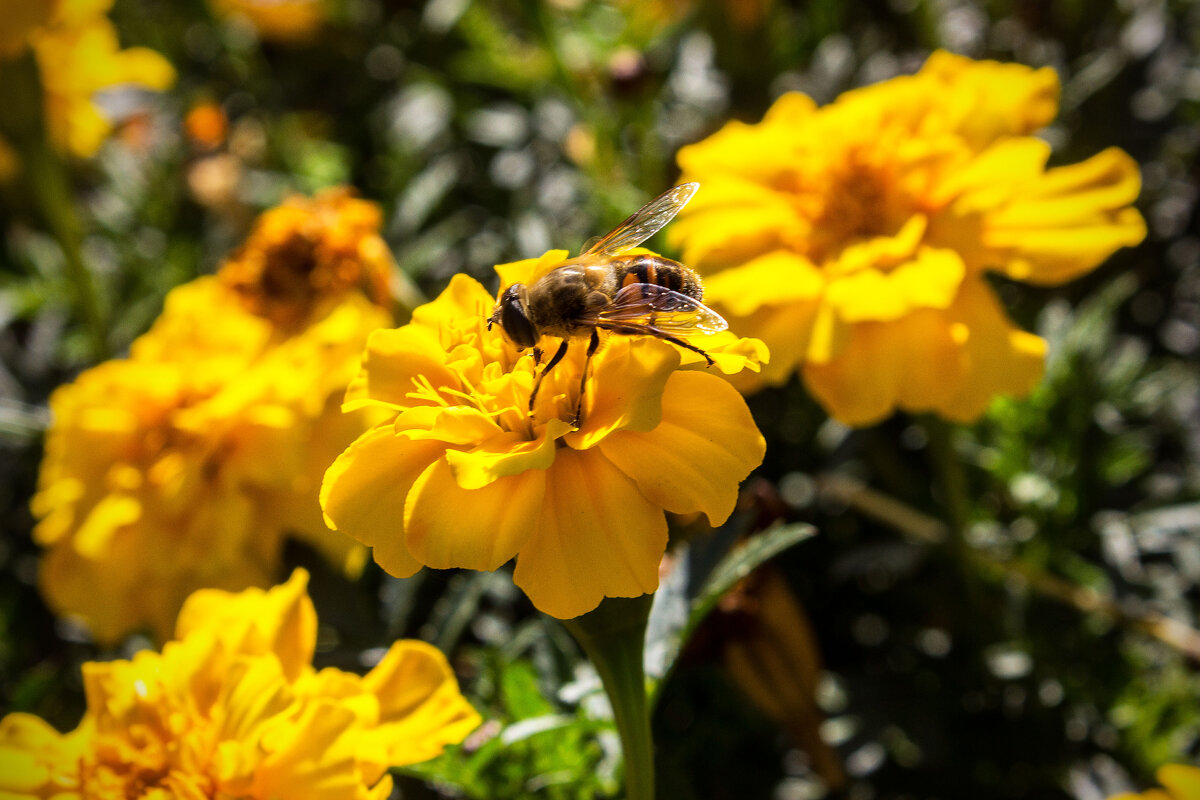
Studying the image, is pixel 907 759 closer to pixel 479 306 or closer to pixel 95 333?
pixel 479 306

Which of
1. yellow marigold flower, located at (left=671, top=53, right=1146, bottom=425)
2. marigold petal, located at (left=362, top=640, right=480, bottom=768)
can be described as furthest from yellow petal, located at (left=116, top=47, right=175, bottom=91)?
marigold petal, located at (left=362, top=640, right=480, bottom=768)

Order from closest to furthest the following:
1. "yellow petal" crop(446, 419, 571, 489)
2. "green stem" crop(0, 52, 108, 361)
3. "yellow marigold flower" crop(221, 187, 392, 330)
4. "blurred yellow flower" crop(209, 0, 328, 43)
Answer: "yellow petal" crop(446, 419, 571, 489), "yellow marigold flower" crop(221, 187, 392, 330), "green stem" crop(0, 52, 108, 361), "blurred yellow flower" crop(209, 0, 328, 43)

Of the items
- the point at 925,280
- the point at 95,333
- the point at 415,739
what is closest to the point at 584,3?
the point at 95,333

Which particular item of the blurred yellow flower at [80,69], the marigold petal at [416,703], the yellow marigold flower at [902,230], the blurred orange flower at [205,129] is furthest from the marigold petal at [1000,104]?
the blurred orange flower at [205,129]

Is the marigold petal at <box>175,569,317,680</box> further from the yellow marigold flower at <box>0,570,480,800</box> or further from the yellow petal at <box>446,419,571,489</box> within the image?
the yellow petal at <box>446,419,571,489</box>

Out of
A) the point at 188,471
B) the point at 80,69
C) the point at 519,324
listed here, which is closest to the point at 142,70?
the point at 80,69

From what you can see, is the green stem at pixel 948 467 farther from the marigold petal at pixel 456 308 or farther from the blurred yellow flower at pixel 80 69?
the blurred yellow flower at pixel 80 69

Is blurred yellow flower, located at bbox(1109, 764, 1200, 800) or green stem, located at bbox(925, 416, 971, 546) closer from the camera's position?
blurred yellow flower, located at bbox(1109, 764, 1200, 800)
